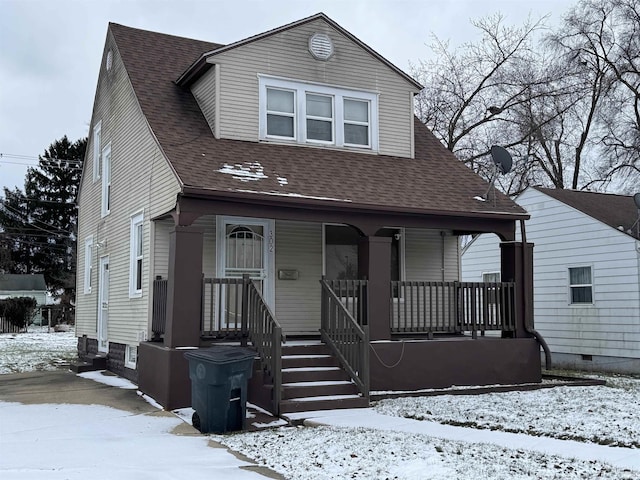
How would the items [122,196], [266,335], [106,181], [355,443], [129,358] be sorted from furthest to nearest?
[106,181]
[122,196]
[129,358]
[266,335]
[355,443]

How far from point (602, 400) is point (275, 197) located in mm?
5760

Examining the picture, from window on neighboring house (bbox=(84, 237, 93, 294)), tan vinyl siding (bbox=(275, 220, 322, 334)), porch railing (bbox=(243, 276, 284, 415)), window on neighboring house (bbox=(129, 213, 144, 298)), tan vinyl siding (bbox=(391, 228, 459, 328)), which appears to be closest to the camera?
porch railing (bbox=(243, 276, 284, 415))

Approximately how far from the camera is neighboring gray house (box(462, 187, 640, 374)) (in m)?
15.6

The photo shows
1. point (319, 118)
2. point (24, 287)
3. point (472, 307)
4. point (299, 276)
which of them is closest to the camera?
point (472, 307)

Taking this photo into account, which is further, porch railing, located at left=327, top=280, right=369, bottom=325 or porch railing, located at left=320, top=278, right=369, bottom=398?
porch railing, located at left=327, top=280, right=369, bottom=325

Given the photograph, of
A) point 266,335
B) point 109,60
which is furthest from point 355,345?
point 109,60

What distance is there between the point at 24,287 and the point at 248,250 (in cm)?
4250

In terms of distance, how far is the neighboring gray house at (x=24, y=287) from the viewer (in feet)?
160

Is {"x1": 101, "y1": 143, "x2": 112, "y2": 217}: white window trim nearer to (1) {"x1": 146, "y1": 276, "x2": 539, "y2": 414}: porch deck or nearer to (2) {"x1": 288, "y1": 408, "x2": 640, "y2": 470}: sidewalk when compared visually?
(1) {"x1": 146, "y1": 276, "x2": 539, "y2": 414}: porch deck

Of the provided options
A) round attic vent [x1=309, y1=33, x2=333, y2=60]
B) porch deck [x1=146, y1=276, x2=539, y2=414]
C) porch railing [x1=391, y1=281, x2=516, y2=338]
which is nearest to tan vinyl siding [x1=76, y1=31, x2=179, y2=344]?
porch deck [x1=146, y1=276, x2=539, y2=414]

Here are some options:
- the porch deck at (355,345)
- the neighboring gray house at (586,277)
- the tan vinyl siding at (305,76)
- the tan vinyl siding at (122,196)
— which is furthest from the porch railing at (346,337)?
the neighboring gray house at (586,277)

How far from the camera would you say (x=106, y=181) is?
16.1 meters

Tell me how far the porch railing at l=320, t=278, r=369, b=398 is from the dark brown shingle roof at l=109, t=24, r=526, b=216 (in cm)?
166

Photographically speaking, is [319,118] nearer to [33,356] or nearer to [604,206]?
[604,206]
